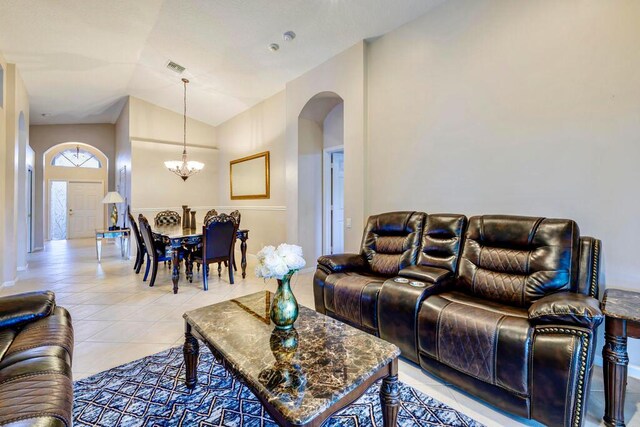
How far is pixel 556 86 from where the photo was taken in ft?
7.45

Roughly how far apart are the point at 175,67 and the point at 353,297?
481 cm

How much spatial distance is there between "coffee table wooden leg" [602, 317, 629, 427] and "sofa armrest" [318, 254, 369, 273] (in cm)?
181

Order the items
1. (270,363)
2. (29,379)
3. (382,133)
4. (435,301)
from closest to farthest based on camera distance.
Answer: (29,379) → (270,363) → (435,301) → (382,133)

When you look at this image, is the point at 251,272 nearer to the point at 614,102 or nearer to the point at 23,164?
the point at 23,164

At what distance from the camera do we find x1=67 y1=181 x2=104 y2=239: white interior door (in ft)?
31.4

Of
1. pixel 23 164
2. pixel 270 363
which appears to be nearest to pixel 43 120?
pixel 23 164

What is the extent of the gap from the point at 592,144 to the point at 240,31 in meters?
3.78

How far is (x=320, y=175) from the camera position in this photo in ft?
16.7

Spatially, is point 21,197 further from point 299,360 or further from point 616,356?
point 616,356

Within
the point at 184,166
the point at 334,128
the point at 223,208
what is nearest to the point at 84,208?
the point at 223,208

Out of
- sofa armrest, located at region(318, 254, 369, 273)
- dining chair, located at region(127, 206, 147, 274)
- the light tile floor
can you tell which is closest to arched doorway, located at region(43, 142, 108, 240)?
the light tile floor

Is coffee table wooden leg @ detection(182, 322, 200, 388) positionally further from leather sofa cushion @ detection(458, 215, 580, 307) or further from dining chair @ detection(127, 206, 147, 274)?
dining chair @ detection(127, 206, 147, 274)

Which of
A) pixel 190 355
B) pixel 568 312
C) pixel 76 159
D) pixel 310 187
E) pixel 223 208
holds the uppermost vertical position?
pixel 76 159

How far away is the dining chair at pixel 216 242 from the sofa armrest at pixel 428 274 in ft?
8.47
